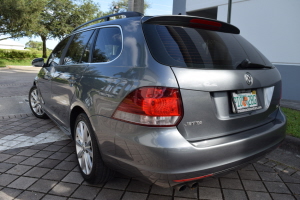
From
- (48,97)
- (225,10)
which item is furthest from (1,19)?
(48,97)

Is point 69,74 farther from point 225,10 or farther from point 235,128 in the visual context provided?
point 225,10

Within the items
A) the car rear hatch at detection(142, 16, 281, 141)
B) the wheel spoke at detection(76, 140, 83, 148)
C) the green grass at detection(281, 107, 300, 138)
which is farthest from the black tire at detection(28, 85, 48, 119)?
the green grass at detection(281, 107, 300, 138)

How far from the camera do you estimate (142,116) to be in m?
1.91

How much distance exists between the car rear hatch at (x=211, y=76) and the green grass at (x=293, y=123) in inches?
72.3

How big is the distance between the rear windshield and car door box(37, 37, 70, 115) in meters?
2.16

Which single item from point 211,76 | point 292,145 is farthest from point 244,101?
point 292,145

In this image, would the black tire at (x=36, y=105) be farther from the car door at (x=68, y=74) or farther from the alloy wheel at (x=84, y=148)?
the alloy wheel at (x=84, y=148)

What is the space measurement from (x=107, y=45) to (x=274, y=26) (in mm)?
6745

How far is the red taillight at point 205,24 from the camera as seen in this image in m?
2.33

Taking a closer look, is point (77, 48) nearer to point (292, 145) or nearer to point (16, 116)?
point (16, 116)

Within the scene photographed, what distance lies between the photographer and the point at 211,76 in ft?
6.52

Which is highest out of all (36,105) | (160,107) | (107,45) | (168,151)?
(107,45)

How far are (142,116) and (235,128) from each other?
807 mm

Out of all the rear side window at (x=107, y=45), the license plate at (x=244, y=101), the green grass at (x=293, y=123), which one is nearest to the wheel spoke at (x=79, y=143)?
the rear side window at (x=107, y=45)
